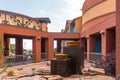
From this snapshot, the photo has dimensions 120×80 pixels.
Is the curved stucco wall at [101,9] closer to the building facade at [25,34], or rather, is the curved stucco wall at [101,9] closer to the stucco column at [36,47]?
the building facade at [25,34]

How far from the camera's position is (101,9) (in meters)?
29.1

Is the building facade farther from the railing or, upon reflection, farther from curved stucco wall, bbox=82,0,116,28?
curved stucco wall, bbox=82,0,116,28

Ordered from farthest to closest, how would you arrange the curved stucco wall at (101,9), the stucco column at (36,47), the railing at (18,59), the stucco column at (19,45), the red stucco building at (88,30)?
the stucco column at (19,45), the stucco column at (36,47), the curved stucco wall at (101,9), the railing at (18,59), the red stucco building at (88,30)

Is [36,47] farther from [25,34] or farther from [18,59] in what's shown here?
[18,59]

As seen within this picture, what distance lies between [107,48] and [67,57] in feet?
17.1

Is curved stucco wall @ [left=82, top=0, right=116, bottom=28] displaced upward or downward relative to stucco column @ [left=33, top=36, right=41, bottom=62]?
upward

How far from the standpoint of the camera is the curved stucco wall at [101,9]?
87.1 ft

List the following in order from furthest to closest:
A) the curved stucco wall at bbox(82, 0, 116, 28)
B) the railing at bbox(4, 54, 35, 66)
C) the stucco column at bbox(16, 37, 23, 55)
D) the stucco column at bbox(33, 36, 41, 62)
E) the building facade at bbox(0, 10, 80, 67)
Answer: the stucco column at bbox(16, 37, 23, 55) → the stucco column at bbox(33, 36, 41, 62) → the curved stucco wall at bbox(82, 0, 116, 28) → the railing at bbox(4, 54, 35, 66) → the building facade at bbox(0, 10, 80, 67)

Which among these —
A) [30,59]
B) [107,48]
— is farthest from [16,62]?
[107,48]

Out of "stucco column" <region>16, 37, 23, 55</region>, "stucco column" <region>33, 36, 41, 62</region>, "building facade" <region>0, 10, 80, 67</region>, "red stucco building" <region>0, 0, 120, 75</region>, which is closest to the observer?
"red stucco building" <region>0, 0, 120, 75</region>

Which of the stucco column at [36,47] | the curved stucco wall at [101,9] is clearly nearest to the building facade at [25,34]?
the stucco column at [36,47]

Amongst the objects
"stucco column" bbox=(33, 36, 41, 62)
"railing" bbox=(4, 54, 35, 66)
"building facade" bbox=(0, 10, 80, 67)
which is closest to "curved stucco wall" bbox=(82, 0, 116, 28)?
"building facade" bbox=(0, 10, 80, 67)

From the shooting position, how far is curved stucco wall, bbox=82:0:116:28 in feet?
87.1
